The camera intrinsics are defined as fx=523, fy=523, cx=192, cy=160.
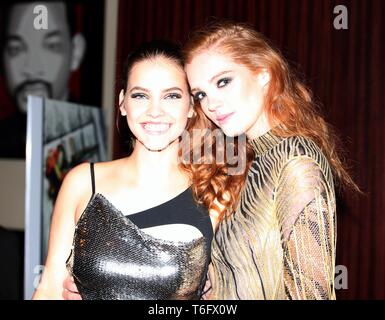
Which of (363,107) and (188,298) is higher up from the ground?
(363,107)

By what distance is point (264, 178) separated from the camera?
146 centimetres

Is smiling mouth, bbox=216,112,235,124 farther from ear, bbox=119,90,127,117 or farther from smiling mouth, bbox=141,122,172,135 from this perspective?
ear, bbox=119,90,127,117

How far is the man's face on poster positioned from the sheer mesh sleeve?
276 cm

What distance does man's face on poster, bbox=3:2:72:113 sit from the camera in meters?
3.76

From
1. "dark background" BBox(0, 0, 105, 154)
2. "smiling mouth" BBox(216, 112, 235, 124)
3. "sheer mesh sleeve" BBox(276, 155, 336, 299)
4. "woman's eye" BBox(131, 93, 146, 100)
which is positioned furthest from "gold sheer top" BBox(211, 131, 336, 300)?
"dark background" BBox(0, 0, 105, 154)

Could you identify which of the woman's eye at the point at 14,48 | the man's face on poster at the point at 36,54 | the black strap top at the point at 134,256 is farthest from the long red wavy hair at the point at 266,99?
the woman's eye at the point at 14,48

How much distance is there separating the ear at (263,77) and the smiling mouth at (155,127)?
318 millimetres

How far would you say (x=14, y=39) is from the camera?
379 centimetres

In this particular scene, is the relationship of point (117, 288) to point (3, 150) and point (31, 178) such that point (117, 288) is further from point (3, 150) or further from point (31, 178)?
point (3, 150)

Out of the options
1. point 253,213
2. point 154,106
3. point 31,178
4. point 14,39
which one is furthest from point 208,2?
point 253,213

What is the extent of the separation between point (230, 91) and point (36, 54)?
260 centimetres

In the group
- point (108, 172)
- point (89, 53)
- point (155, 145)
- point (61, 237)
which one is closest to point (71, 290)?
point (61, 237)

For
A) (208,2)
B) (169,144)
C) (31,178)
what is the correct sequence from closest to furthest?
(169,144) → (31,178) → (208,2)

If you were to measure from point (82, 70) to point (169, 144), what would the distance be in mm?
2260
